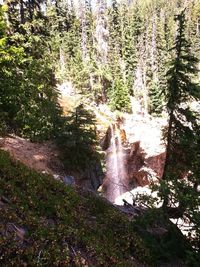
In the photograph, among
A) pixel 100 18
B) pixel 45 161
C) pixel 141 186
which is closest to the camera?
pixel 45 161

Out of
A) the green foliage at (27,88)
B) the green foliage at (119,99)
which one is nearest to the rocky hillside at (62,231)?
the green foliage at (27,88)

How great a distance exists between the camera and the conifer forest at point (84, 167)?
904cm

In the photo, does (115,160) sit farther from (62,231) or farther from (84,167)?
(62,231)

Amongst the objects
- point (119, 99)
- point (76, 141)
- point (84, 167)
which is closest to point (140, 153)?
point (84, 167)

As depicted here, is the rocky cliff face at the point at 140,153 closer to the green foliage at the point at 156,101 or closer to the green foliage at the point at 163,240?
the green foliage at the point at 156,101

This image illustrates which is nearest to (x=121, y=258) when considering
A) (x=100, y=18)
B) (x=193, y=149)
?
(x=193, y=149)

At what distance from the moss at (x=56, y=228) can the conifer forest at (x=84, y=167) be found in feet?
0.10

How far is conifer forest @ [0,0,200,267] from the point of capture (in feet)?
29.7

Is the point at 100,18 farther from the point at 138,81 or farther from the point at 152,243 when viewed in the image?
the point at 152,243

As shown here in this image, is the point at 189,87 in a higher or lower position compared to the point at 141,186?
higher

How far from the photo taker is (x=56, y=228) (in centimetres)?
900

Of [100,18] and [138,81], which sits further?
[138,81]

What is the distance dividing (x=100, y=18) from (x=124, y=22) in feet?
94.3

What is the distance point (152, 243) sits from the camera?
11.5 metres
